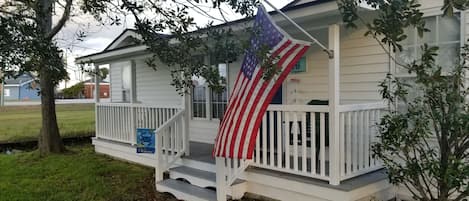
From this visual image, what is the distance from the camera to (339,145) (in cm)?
460

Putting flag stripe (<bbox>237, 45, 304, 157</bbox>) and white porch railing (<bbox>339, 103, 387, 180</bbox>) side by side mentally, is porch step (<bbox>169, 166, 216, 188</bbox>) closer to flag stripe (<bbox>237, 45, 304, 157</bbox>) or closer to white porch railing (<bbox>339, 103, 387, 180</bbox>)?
flag stripe (<bbox>237, 45, 304, 157</bbox>)

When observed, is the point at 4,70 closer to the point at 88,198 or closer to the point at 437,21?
the point at 88,198

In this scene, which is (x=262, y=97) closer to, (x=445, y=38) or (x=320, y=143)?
(x=320, y=143)

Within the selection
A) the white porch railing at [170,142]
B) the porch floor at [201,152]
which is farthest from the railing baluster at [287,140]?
the white porch railing at [170,142]

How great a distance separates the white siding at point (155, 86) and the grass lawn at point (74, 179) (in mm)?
2112

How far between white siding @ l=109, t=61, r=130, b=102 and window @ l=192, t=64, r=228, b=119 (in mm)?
3752

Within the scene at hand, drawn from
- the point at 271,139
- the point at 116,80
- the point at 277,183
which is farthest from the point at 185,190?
the point at 116,80

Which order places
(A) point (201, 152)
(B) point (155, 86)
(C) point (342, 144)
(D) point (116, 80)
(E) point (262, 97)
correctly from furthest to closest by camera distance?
(D) point (116, 80), (B) point (155, 86), (A) point (201, 152), (C) point (342, 144), (E) point (262, 97)

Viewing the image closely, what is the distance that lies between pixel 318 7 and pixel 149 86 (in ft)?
23.6

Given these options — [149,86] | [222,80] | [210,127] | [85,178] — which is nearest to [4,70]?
[222,80]

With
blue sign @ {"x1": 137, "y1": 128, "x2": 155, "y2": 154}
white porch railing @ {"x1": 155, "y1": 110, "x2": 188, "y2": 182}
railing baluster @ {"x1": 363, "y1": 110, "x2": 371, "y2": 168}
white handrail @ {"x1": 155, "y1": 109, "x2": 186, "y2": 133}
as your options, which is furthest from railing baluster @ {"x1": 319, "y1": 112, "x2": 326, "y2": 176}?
blue sign @ {"x1": 137, "y1": 128, "x2": 155, "y2": 154}

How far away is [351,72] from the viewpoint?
592cm

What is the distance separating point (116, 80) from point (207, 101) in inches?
189

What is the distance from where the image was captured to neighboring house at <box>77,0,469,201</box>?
4617 mm
